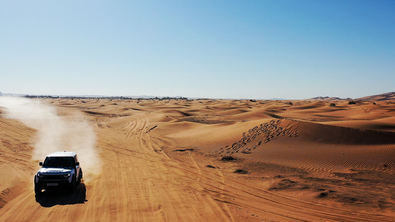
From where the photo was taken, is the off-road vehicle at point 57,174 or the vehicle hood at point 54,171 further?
the vehicle hood at point 54,171

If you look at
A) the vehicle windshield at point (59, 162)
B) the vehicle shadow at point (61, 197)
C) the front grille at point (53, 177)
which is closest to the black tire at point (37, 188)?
the vehicle shadow at point (61, 197)

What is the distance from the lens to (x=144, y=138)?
90.2ft

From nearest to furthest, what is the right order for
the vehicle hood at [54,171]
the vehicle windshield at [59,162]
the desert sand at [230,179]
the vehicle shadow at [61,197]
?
the desert sand at [230,179] → the vehicle shadow at [61,197] → the vehicle hood at [54,171] → the vehicle windshield at [59,162]

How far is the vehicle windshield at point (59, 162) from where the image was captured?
438 inches

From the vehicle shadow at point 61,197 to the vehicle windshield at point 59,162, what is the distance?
103 centimetres

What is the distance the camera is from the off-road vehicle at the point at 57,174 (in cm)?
1027

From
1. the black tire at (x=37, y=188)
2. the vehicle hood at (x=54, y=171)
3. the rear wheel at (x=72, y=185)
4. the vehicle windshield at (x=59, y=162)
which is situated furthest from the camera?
the vehicle windshield at (x=59, y=162)

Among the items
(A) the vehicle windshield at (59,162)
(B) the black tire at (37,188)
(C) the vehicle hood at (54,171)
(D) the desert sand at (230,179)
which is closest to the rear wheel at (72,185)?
(D) the desert sand at (230,179)

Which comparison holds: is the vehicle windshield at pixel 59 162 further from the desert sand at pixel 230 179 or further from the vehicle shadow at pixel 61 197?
the desert sand at pixel 230 179

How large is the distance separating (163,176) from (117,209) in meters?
4.83

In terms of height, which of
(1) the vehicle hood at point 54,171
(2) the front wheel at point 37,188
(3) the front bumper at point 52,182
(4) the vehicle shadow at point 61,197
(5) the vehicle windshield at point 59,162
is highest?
(5) the vehicle windshield at point 59,162

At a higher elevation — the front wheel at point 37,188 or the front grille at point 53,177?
the front grille at point 53,177

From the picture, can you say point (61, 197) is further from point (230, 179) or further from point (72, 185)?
point (230, 179)

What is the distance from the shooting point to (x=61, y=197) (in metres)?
10.4
